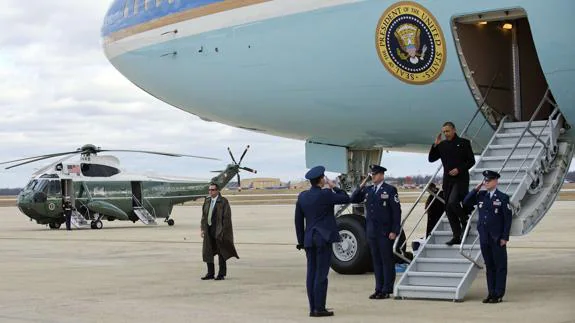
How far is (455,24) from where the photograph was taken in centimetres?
1091

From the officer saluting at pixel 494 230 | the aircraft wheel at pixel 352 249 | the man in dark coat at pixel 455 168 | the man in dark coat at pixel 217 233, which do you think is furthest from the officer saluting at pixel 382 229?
the man in dark coat at pixel 217 233

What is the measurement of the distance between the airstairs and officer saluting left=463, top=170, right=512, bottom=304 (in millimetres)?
26380

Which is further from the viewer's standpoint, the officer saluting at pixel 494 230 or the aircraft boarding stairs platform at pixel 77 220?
the aircraft boarding stairs platform at pixel 77 220

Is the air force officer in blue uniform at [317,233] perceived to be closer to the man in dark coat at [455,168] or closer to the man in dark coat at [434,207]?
the man in dark coat at [455,168]

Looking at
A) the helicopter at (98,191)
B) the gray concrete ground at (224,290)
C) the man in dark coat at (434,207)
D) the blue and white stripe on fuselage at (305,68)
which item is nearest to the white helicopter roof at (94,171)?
the helicopter at (98,191)

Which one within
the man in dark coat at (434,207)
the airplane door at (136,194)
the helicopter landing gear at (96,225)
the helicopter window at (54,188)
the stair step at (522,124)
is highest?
the stair step at (522,124)

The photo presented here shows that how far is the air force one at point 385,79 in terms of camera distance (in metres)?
10.8

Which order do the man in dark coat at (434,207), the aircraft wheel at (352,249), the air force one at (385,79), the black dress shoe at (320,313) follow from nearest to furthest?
the black dress shoe at (320,313) < the air force one at (385,79) < the man in dark coat at (434,207) < the aircraft wheel at (352,249)

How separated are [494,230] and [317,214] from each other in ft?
6.61

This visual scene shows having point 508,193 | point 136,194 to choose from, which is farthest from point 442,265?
point 136,194

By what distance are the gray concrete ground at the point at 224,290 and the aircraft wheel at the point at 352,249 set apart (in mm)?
245

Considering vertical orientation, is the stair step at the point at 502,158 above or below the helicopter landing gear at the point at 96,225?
above

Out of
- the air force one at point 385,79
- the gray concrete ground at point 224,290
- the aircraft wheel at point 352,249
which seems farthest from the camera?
the aircraft wheel at point 352,249

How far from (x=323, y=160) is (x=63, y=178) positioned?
72.0ft
